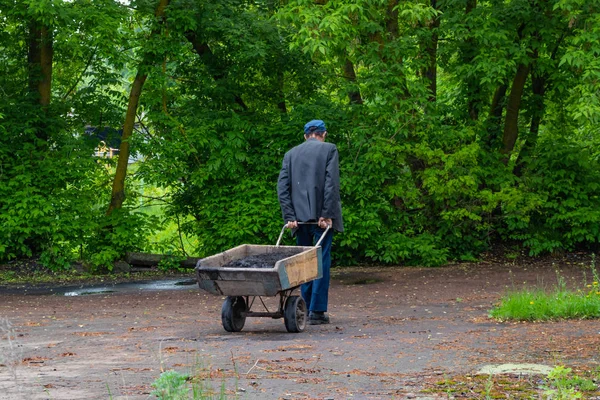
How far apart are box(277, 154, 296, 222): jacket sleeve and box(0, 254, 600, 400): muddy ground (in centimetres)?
119

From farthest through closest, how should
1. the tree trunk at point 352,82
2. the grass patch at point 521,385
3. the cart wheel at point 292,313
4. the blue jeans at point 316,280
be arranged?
the tree trunk at point 352,82 → the blue jeans at point 316,280 → the cart wheel at point 292,313 → the grass patch at point 521,385

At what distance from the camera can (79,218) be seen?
17078 millimetres

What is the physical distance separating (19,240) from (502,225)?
8996 millimetres

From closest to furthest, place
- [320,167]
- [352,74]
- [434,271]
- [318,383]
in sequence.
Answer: [318,383]
[320,167]
[434,271]
[352,74]

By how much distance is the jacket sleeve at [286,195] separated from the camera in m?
10.1

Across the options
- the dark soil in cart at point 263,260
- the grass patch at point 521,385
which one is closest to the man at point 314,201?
the dark soil in cart at point 263,260

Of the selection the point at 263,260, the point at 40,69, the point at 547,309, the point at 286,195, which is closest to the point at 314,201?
the point at 286,195

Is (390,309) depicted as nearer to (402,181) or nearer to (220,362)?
(220,362)

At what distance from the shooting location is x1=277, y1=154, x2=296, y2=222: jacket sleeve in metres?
10.1

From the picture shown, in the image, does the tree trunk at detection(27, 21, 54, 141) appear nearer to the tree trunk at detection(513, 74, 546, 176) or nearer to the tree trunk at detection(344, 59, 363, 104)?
the tree trunk at detection(344, 59, 363, 104)

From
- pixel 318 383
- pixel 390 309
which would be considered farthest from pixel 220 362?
pixel 390 309

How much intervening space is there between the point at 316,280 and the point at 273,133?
7859 mm

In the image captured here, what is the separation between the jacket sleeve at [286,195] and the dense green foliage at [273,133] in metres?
5.96

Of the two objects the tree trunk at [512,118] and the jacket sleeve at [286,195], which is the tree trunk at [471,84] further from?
the jacket sleeve at [286,195]
